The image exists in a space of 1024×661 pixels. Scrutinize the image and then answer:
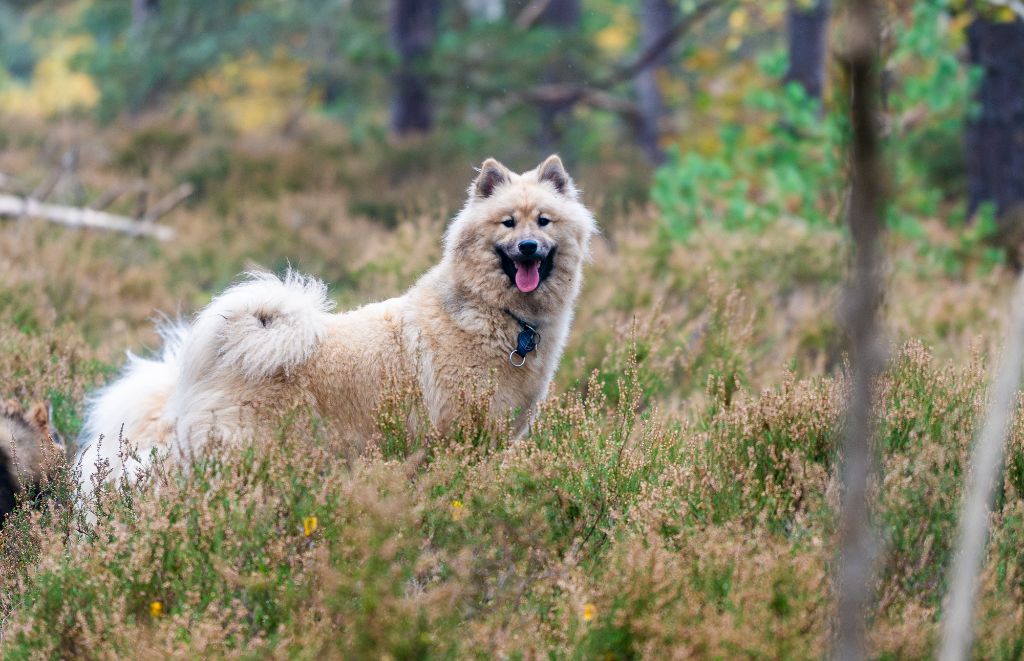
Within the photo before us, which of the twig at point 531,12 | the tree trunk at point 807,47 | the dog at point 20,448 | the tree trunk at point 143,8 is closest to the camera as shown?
the dog at point 20,448

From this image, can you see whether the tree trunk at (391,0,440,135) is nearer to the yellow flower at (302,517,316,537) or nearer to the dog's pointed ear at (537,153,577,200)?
the dog's pointed ear at (537,153,577,200)

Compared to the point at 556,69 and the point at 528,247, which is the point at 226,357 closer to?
the point at 528,247

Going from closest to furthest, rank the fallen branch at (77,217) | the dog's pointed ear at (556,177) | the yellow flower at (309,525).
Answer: the yellow flower at (309,525) → the dog's pointed ear at (556,177) → the fallen branch at (77,217)

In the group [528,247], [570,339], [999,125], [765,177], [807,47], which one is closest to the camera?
[528,247]

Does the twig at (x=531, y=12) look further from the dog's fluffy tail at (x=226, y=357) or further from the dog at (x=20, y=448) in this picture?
the dog at (x=20, y=448)

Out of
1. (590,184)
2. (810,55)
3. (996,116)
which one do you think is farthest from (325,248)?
(996,116)

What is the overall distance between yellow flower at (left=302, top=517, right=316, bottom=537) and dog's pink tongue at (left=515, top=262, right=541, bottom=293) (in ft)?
5.28

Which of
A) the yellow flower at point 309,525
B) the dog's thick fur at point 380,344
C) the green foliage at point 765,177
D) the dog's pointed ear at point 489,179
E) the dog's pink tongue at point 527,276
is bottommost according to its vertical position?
the yellow flower at point 309,525

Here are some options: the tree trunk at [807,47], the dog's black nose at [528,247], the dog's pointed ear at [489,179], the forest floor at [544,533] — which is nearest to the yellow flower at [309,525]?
the forest floor at [544,533]

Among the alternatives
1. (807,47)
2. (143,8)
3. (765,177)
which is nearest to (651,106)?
(807,47)

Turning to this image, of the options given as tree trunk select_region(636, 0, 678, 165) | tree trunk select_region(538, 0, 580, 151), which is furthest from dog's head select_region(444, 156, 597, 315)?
tree trunk select_region(636, 0, 678, 165)

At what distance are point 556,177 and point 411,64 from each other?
27.0ft

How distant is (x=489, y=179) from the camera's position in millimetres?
4645

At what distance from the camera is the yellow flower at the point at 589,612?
269cm
